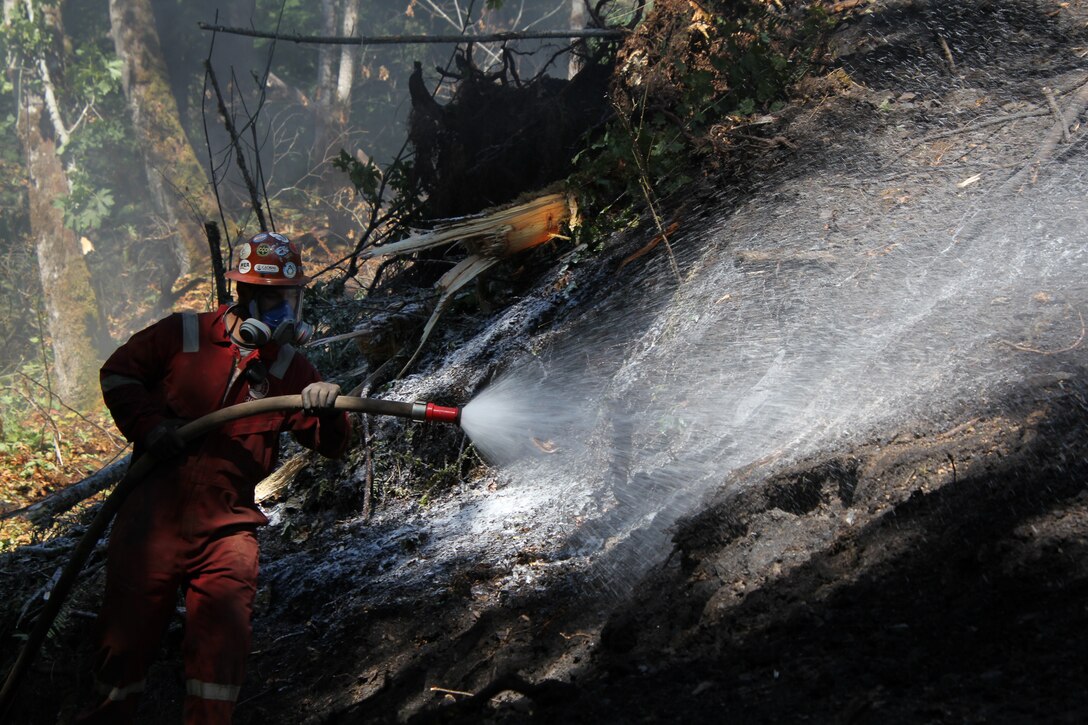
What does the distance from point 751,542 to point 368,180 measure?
563cm

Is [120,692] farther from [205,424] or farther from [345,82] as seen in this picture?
[345,82]

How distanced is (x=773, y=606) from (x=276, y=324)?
92.0 inches

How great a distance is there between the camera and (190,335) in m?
3.72

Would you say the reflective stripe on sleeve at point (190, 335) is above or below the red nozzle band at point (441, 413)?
above

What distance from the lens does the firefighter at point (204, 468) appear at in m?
3.34

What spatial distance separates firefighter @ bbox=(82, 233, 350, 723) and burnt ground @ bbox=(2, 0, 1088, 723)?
2.33ft

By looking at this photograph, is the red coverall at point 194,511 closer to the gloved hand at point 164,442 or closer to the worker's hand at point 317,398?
the gloved hand at point 164,442

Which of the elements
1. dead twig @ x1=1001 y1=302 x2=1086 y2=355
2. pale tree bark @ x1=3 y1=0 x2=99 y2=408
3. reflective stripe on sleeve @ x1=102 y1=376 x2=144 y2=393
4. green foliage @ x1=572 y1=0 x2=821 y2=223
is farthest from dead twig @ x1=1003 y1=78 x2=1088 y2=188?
pale tree bark @ x1=3 y1=0 x2=99 y2=408

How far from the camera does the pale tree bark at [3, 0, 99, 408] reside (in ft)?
59.1

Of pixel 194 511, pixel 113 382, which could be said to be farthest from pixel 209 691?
pixel 113 382

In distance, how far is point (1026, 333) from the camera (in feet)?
14.6

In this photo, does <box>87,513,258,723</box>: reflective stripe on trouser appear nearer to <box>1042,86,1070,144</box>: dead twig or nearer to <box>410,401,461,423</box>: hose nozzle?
<box>410,401,461,423</box>: hose nozzle

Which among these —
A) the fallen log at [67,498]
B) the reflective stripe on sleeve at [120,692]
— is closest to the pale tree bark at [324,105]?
the fallen log at [67,498]

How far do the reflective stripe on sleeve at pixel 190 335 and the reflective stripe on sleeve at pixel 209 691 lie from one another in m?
1.32
